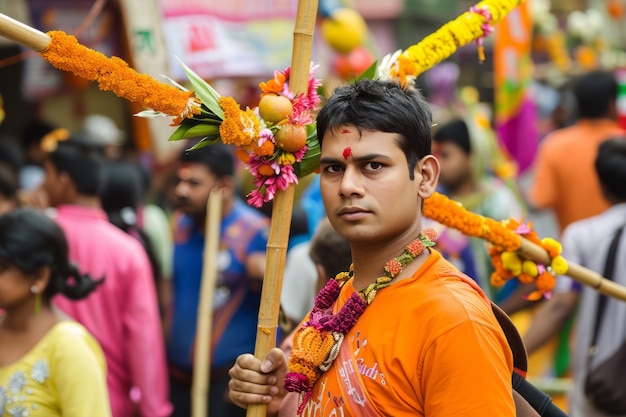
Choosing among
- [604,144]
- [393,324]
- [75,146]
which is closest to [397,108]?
[393,324]

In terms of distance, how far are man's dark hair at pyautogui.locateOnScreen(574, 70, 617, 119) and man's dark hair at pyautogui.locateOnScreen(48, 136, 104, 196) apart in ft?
11.8

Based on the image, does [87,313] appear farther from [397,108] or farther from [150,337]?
[397,108]

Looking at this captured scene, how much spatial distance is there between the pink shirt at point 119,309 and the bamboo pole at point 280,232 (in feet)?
8.95

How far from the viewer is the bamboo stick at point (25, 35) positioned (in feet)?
8.97

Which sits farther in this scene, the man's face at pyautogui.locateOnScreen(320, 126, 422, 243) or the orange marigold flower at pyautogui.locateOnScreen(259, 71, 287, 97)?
the orange marigold flower at pyautogui.locateOnScreen(259, 71, 287, 97)

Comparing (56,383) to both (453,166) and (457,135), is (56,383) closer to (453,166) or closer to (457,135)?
(453,166)

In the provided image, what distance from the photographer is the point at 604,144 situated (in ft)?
18.0

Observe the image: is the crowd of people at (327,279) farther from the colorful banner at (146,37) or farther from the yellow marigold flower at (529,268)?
the colorful banner at (146,37)

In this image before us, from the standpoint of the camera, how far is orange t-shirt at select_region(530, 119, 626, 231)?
746cm

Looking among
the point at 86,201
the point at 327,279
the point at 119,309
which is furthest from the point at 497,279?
the point at 86,201

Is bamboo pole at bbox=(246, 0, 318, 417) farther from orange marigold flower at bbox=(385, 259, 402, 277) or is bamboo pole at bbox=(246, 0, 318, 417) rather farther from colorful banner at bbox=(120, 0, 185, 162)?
colorful banner at bbox=(120, 0, 185, 162)

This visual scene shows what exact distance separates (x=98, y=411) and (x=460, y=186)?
11.3 ft

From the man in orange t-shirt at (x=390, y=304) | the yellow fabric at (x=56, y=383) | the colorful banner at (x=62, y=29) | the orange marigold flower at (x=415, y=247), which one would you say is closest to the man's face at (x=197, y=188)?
the yellow fabric at (x=56, y=383)

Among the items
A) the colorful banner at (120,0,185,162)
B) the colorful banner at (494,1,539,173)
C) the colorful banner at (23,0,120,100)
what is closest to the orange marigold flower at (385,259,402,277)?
the colorful banner at (120,0,185,162)
